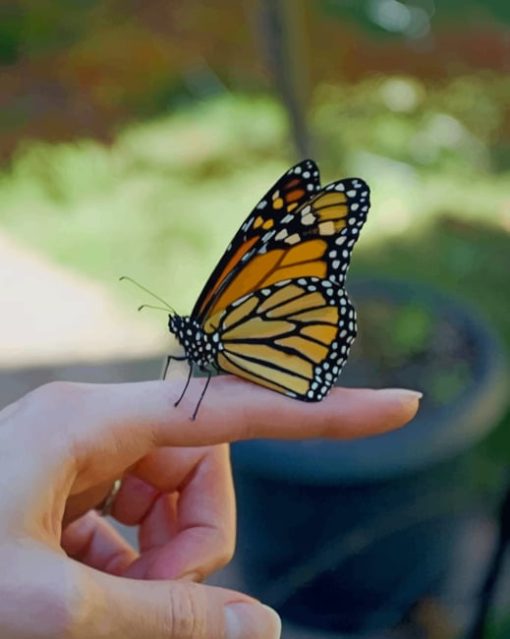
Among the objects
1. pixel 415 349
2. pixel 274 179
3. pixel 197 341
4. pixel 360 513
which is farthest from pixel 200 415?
pixel 274 179

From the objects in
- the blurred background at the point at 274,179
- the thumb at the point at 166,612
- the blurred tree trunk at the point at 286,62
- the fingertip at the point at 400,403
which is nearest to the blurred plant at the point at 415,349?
the blurred background at the point at 274,179

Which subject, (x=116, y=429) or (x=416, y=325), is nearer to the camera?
(x=116, y=429)

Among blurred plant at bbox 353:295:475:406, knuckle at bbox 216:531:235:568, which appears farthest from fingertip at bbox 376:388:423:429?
blurred plant at bbox 353:295:475:406

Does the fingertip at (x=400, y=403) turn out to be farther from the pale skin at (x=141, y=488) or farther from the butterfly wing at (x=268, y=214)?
the butterfly wing at (x=268, y=214)

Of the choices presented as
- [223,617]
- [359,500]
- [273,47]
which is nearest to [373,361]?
[359,500]

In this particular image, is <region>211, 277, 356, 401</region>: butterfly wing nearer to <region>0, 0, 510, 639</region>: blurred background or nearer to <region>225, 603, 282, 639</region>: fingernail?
<region>225, 603, 282, 639</region>: fingernail

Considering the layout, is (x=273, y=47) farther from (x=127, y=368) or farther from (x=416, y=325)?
(x=127, y=368)
